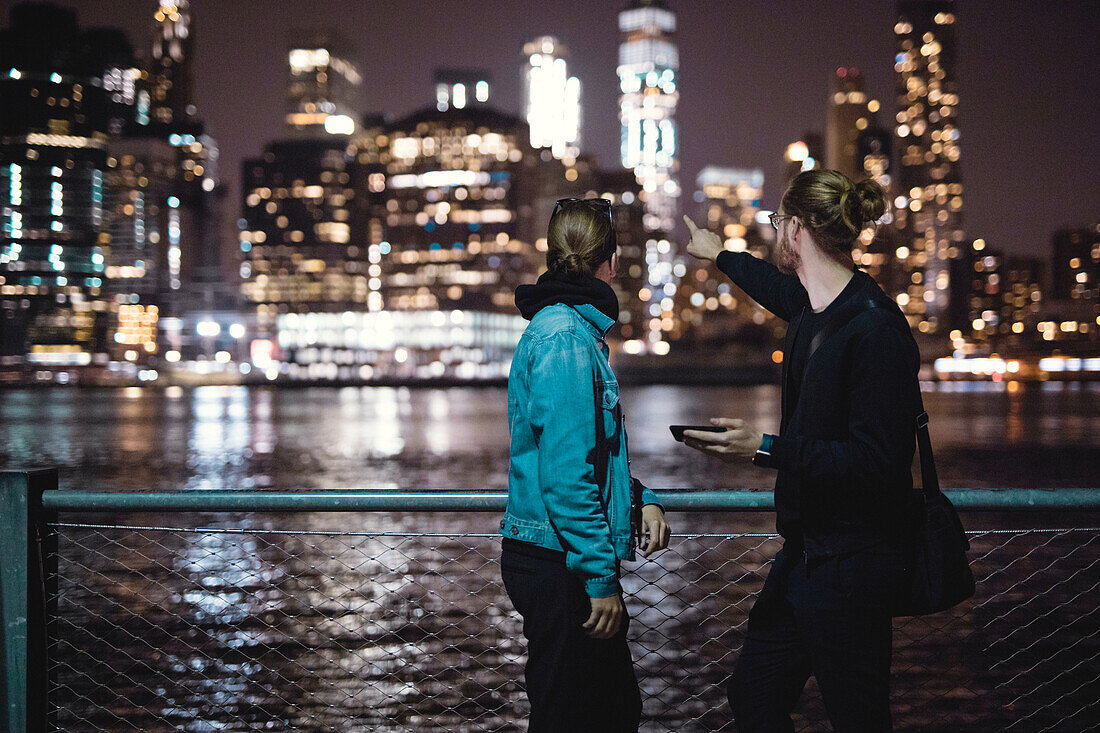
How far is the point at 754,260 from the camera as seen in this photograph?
3.57 meters

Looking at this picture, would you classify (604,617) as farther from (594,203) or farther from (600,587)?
(594,203)

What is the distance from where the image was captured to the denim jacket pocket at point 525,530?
2734 millimetres

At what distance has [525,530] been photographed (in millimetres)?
2766

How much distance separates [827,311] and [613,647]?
4.00ft

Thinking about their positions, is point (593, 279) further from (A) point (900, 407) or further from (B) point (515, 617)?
(B) point (515, 617)

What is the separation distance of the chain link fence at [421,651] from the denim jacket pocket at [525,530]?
483 millimetres

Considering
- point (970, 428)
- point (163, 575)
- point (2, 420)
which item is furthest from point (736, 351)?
point (163, 575)

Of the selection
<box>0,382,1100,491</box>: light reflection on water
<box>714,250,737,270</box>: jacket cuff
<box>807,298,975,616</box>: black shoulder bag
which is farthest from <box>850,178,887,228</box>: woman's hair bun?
<box>0,382,1100,491</box>: light reflection on water

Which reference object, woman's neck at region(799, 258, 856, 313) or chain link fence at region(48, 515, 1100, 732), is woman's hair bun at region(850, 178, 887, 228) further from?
chain link fence at region(48, 515, 1100, 732)

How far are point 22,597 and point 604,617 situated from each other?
2318 millimetres

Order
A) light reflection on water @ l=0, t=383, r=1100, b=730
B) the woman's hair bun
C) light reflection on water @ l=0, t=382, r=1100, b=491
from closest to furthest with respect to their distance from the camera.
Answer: the woman's hair bun
light reflection on water @ l=0, t=383, r=1100, b=730
light reflection on water @ l=0, t=382, r=1100, b=491

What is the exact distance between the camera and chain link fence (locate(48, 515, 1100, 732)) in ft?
17.0

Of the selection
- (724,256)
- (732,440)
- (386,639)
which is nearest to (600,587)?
(732,440)

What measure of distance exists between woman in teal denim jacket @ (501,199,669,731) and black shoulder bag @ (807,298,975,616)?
0.75m
